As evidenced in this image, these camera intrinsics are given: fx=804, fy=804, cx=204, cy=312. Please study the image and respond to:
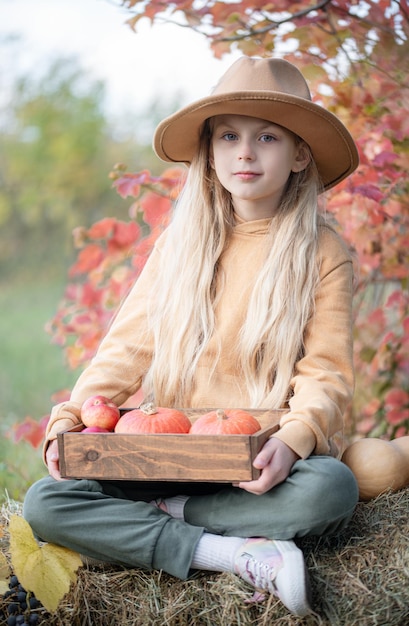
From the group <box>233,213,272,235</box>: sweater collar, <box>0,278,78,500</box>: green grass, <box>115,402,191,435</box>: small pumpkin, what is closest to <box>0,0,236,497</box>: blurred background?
<box>0,278,78,500</box>: green grass

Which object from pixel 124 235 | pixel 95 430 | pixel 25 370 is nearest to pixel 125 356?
pixel 95 430

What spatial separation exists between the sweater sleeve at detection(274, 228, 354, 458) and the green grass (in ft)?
4.90

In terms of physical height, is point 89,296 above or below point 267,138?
below

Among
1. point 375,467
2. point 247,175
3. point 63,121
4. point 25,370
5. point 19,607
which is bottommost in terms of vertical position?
point 25,370

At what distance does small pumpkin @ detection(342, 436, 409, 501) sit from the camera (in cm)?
243

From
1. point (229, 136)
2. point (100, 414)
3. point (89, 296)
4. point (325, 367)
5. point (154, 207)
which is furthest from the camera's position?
point (89, 296)

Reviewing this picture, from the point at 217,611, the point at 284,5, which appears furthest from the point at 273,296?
the point at 284,5

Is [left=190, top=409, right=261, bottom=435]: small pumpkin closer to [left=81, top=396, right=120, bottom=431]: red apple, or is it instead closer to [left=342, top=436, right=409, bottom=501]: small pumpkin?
[left=81, top=396, right=120, bottom=431]: red apple

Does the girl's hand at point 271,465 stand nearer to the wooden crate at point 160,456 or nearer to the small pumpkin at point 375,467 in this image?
the wooden crate at point 160,456

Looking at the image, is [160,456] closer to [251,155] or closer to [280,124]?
[251,155]

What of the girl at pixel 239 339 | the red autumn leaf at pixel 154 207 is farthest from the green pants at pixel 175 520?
the red autumn leaf at pixel 154 207

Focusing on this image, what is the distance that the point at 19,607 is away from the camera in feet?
6.68

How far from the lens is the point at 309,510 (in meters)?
2.03

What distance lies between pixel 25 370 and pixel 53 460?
5111mm
